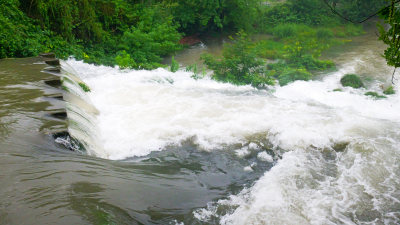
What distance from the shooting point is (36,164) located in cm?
361

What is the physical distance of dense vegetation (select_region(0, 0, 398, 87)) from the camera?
36.4ft

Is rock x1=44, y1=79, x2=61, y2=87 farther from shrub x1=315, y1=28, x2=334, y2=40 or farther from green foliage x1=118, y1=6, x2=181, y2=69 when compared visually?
shrub x1=315, y1=28, x2=334, y2=40

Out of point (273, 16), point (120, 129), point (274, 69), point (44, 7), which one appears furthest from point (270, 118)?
point (273, 16)

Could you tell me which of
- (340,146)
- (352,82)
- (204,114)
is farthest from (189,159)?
(352,82)

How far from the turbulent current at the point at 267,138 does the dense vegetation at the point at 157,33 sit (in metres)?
1.92

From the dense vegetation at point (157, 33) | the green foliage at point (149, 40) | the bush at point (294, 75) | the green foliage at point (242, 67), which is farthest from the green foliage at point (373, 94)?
the green foliage at point (149, 40)

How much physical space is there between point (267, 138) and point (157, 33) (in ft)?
32.0

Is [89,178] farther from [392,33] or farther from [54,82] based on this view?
[54,82]

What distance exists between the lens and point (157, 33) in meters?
14.2

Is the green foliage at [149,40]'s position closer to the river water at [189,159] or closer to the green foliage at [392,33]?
the river water at [189,159]

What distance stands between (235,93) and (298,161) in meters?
4.49

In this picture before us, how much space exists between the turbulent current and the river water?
0.08ft

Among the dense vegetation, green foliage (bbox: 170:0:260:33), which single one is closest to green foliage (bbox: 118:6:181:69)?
the dense vegetation

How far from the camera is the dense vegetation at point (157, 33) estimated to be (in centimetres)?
1109
